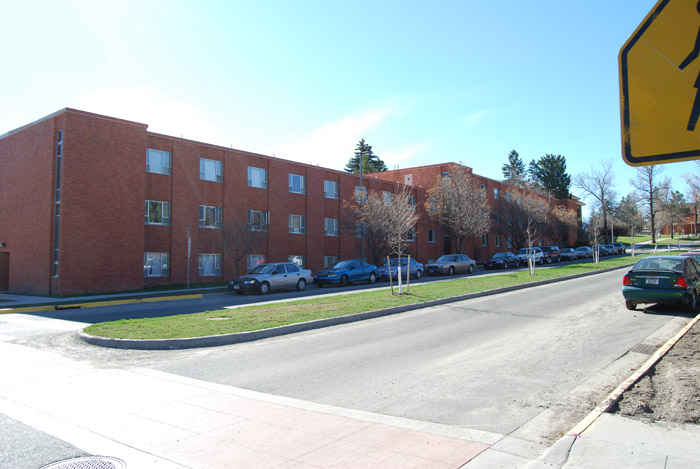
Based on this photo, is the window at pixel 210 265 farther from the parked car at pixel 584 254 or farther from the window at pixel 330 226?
the parked car at pixel 584 254

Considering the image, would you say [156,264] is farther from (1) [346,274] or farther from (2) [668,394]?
(2) [668,394]

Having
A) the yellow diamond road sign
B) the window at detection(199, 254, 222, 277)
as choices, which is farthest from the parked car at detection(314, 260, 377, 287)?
the yellow diamond road sign

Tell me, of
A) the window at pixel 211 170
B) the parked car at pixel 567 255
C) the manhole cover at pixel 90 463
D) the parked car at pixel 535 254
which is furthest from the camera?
the parked car at pixel 567 255

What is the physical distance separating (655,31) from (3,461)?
19.9 ft

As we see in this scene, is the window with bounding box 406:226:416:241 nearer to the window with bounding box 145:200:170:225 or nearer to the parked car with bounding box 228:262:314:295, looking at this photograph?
the parked car with bounding box 228:262:314:295

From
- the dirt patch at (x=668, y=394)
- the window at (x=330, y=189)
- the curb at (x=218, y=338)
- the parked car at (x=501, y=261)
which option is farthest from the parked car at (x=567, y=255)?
the dirt patch at (x=668, y=394)

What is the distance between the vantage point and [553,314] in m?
13.1

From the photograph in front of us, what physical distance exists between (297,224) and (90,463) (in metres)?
30.9

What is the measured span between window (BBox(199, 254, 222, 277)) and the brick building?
0.22 feet

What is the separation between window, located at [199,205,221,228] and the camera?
29.4 metres

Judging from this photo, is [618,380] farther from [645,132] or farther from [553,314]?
[553,314]

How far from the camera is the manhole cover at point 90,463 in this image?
13.8 ft

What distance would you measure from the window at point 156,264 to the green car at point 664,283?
2323cm

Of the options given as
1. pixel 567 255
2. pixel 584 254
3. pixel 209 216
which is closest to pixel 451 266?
pixel 209 216
